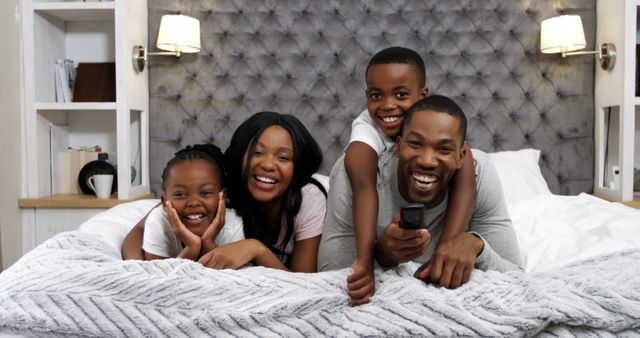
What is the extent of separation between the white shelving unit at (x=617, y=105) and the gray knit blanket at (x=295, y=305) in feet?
5.58

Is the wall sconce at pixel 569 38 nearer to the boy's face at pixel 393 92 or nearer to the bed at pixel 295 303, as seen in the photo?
the boy's face at pixel 393 92

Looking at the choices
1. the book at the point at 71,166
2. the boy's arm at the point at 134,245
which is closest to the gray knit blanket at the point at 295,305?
the boy's arm at the point at 134,245

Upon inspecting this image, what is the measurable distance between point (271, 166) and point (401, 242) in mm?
599

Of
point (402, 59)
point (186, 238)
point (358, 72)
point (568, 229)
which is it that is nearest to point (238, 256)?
point (186, 238)

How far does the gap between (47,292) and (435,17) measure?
237 centimetres

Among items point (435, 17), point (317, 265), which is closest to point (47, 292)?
point (317, 265)

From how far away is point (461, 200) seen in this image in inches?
50.4

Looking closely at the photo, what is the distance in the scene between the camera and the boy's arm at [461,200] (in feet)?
4.15

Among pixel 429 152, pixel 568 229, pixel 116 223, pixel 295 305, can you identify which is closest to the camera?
pixel 295 305

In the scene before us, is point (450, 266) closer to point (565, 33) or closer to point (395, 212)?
point (395, 212)

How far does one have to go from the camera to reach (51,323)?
106 centimetres

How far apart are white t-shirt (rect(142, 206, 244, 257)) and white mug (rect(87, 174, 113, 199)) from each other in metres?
1.22

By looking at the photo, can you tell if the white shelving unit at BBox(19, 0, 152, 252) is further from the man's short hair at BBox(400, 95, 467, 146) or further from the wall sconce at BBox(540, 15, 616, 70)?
the wall sconce at BBox(540, 15, 616, 70)

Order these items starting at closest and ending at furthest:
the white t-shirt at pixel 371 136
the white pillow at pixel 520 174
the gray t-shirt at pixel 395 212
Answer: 1. the gray t-shirt at pixel 395 212
2. the white t-shirt at pixel 371 136
3. the white pillow at pixel 520 174
